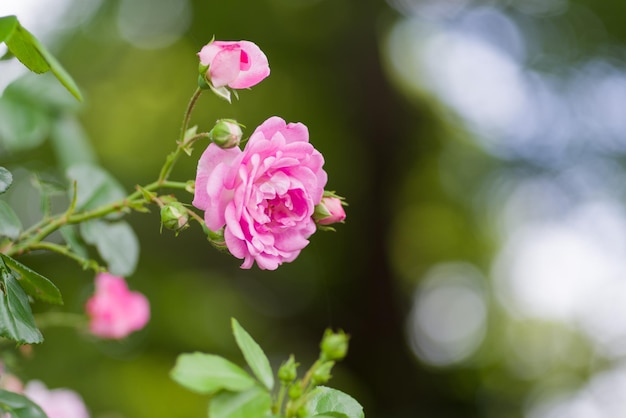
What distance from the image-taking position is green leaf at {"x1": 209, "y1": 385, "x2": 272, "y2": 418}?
1.24 feet

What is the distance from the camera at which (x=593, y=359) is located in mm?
5992

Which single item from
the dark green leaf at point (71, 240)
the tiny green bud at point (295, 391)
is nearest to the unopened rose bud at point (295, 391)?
the tiny green bud at point (295, 391)

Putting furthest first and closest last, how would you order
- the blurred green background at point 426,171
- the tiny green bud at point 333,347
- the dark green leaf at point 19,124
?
the blurred green background at point 426,171, the dark green leaf at point 19,124, the tiny green bud at point 333,347

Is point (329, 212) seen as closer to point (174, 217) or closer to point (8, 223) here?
point (174, 217)

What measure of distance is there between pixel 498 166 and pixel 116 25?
3.53 meters

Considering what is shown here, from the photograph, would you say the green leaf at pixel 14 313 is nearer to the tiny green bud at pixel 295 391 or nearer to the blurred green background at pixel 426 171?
the tiny green bud at pixel 295 391

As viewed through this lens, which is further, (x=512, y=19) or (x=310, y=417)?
(x=512, y=19)

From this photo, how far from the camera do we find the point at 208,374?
387 millimetres

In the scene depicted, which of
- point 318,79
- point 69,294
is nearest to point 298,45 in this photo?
point 318,79

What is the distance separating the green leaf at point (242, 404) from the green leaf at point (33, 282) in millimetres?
181

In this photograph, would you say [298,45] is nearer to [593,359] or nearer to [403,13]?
[403,13]

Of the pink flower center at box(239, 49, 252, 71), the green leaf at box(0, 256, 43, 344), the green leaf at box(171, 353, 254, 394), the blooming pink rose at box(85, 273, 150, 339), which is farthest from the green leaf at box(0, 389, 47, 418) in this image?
the blooming pink rose at box(85, 273, 150, 339)

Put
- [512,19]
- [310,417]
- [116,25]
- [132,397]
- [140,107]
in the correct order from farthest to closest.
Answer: [512,19] → [116,25] → [140,107] → [132,397] → [310,417]

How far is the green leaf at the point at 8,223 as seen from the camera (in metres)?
0.54
